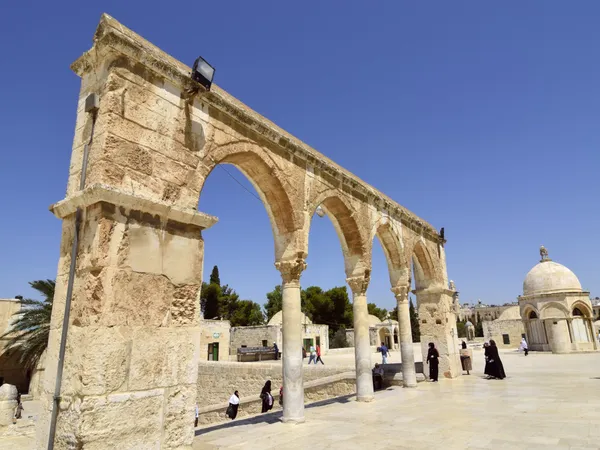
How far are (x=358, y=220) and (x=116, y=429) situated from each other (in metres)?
6.25

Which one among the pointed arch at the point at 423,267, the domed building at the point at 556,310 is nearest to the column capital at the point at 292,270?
the pointed arch at the point at 423,267

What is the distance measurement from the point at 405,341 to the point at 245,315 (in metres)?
32.9

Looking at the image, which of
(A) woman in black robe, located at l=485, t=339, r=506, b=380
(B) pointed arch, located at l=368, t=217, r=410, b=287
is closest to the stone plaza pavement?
(A) woman in black robe, located at l=485, t=339, r=506, b=380

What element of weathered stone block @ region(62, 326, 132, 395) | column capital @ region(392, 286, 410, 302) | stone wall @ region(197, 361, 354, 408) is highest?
column capital @ region(392, 286, 410, 302)

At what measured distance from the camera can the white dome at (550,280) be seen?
2311 centimetres

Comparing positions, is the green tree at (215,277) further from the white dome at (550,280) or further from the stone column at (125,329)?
the stone column at (125,329)

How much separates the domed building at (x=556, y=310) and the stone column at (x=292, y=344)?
21.2 m

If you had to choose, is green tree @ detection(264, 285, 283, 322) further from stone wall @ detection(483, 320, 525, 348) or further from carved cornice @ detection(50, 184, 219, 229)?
carved cornice @ detection(50, 184, 219, 229)

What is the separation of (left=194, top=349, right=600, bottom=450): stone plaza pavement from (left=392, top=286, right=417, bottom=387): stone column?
136 cm

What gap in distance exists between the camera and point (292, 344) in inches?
254

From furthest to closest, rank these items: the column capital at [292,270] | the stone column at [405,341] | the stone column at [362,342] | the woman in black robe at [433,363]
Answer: the woman in black robe at [433,363]
the stone column at [405,341]
the stone column at [362,342]
the column capital at [292,270]

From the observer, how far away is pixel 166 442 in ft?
12.5

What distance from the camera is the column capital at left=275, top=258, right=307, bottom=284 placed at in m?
6.81

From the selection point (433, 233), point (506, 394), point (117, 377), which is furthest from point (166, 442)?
point (433, 233)
